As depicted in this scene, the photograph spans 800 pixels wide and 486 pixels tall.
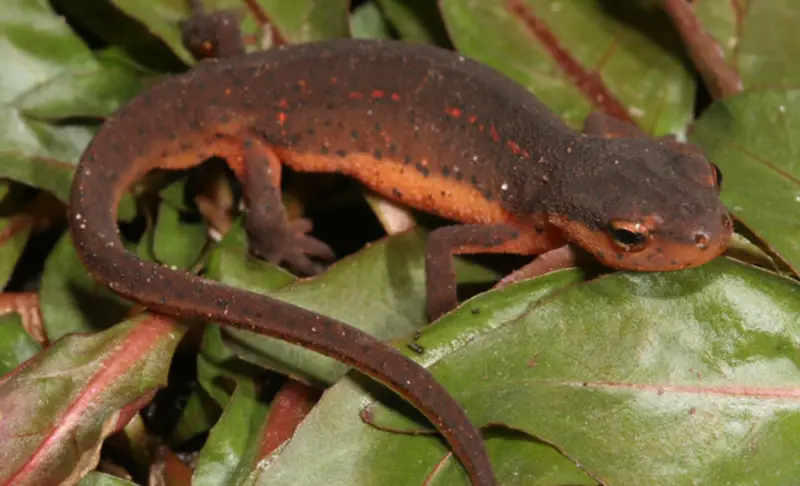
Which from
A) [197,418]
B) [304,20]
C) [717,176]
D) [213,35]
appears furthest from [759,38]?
[197,418]

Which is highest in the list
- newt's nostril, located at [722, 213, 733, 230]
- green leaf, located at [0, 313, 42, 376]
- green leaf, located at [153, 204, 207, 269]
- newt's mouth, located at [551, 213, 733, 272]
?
newt's nostril, located at [722, 213, 733, 230]

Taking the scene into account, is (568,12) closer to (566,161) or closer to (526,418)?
(566,161)

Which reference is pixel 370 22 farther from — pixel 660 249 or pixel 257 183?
pixel 660 249

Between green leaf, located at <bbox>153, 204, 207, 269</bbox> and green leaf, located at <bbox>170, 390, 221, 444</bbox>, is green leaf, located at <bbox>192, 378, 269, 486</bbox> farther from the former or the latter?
green leaf, located at <bbox>153, 204, 207, 269</bbox>

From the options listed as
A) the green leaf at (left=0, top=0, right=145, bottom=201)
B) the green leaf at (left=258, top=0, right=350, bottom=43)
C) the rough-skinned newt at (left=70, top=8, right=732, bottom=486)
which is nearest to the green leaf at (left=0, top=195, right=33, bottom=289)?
the green leaf at (left=0, top=0, right=145, bottom=201)

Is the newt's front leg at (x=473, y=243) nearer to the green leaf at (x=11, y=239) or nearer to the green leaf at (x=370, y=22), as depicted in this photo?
the green leaf at (x=370, y=22)

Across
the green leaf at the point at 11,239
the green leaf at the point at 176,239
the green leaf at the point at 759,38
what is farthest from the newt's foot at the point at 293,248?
the green leaf at the point at 759,38

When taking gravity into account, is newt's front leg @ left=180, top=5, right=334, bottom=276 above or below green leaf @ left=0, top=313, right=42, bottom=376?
above
